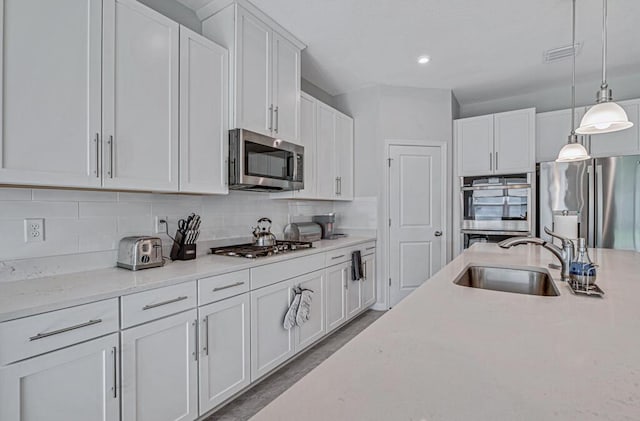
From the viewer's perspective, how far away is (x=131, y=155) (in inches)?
66.5

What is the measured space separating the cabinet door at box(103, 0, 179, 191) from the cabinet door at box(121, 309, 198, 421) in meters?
0.75

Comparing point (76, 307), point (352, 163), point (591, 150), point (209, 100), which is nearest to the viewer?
point (76, 307)

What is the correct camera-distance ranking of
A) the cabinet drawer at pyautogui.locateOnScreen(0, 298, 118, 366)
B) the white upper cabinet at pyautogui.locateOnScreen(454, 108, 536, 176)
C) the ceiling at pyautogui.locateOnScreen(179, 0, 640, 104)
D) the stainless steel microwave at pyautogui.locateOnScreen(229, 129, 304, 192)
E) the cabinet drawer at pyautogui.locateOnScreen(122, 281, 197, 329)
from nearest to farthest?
the cabinet drawer at pyautogui.locateOnScreen(0, 298, 118, 366), the cabinet drawer at pyautogui.locateOnScreen(122, 281, 197, 329), the stainless steel microwave at pyautogui.locateOnScreen(229, 129, 304, 192), the ceiling at pyautogui.locateOnScreen(179, 0, 640, 104), the white upper cabinet at pyautogui.locateOnScreen(454, 108, 536, 176)

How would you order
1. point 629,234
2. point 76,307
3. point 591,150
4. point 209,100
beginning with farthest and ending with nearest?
point 591,150 → point 629,234 → point 209,100 → point 76,307

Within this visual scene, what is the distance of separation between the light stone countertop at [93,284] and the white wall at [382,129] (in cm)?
211

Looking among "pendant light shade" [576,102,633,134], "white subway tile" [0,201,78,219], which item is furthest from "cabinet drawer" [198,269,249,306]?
"pendant light shade" [576,102,633,134]

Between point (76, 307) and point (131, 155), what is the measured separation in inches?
32.2

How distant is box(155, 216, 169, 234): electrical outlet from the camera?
210cm

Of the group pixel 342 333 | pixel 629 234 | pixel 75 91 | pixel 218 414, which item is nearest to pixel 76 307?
pixel 75 91

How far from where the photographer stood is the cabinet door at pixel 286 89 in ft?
8.54

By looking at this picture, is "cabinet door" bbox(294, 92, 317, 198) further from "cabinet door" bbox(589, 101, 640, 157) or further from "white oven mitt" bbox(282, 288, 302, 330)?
"cabinet door" bbox(589, 101, 640, 157)

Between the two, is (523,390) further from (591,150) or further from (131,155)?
(591,150)

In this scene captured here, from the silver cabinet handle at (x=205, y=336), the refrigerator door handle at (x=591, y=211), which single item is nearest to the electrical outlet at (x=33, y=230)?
the silver cabinet handle at (x=205, y=336)

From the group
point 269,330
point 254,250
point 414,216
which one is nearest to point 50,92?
point 254,250
